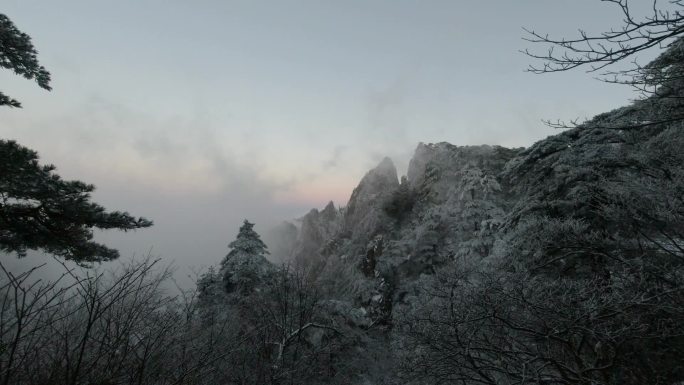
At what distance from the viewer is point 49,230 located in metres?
7.14

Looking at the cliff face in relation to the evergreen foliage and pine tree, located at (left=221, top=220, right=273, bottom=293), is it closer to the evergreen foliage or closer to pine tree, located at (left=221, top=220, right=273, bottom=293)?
pine tree, located at (left=221, top=220, right=273, bottom=293)

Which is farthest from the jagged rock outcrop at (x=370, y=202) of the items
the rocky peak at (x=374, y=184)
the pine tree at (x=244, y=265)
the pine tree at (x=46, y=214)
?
the pine tree at (x=46, y=214)

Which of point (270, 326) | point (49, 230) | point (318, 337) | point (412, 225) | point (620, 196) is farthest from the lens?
point (412, 225)

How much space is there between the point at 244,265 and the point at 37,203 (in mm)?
13520

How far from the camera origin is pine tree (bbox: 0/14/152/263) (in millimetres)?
6152

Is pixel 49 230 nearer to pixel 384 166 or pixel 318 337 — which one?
pixel 318 337

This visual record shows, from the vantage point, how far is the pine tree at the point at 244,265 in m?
19.1

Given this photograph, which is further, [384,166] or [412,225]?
[384,166]

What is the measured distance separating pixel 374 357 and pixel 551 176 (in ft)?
47.4

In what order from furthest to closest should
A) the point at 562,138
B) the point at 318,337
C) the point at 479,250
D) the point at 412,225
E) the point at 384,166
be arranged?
the point at 384,166, the point at 412,225, the point at 479,250, the point at 318,337, the point at 562,138

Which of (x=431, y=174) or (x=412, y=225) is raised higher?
(x=431, y=174)

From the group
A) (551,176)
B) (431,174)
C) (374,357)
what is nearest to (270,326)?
(374,357)

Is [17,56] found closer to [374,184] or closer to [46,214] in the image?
[46,214]

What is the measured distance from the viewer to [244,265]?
64.0ft
